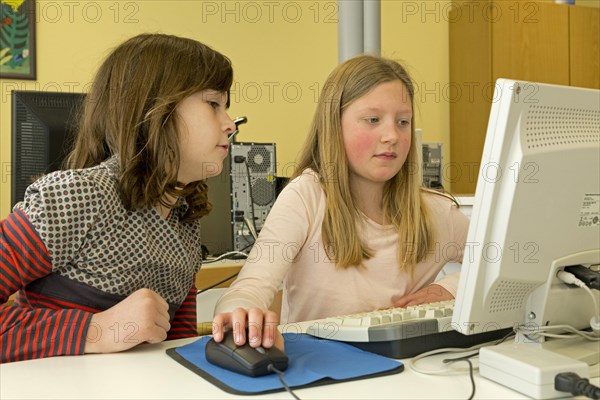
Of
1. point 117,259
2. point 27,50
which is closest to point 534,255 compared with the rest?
point 117,259

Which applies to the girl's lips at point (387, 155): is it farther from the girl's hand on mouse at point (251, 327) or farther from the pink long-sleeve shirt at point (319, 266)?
the girl's hand on mouse at point (251, 327)

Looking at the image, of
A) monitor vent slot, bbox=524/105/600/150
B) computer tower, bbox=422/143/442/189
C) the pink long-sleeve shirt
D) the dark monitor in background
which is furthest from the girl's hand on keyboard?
computer tower, bbox=422/143/442/189

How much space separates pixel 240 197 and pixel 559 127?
1.29 metres

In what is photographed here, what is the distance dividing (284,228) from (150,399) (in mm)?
580

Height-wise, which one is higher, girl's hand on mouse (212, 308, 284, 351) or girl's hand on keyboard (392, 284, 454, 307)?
girl's hand on mouse (212, 308, 284, 351)

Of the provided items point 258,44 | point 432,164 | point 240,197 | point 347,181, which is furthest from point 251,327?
point 258,44

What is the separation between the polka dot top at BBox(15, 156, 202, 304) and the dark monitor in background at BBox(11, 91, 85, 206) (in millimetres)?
387

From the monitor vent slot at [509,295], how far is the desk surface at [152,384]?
0.30ft

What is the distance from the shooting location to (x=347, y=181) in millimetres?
1290

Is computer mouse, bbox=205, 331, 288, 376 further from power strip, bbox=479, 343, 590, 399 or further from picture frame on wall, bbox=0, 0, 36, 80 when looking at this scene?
picture frame on wall, bbox=0, 0, 36, 80

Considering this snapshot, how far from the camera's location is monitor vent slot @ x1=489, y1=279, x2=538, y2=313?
0.75 meters

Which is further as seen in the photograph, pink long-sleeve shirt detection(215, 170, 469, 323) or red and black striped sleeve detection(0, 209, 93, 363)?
pink long-sleeve shirt detection(215, 170, 469, 323)

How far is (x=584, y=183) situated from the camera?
765 millimetres

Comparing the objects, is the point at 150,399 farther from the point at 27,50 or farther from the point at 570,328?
the point at 27,50
